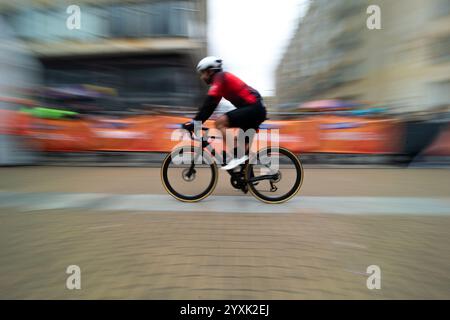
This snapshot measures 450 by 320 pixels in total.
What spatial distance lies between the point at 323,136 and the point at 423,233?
5680mm

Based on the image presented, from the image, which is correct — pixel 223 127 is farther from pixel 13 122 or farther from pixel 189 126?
pixel 13 122

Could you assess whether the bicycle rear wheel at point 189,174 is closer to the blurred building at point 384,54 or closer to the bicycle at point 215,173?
the bicycle at point 215,173

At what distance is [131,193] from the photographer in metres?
4.87

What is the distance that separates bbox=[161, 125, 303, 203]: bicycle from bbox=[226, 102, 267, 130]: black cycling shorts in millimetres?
366

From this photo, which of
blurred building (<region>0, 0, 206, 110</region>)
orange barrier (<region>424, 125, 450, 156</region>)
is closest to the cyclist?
orange barrier (<region>424, 125, 450, 156</region>)

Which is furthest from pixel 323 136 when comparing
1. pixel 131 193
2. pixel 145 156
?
pixel 131 193

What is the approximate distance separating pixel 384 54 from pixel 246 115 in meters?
28.7

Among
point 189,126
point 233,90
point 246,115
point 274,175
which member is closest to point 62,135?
point 189,126

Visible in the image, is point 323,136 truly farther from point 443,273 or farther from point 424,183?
point 443,273

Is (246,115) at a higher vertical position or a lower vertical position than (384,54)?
lower

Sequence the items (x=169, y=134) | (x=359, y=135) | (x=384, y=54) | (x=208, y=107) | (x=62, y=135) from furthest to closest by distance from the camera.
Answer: (x=384, y=54), (x=169, y=134), (x=359, y=135), (x=62, y=135), (x=208, y=107)

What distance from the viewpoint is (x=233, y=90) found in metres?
3.93
